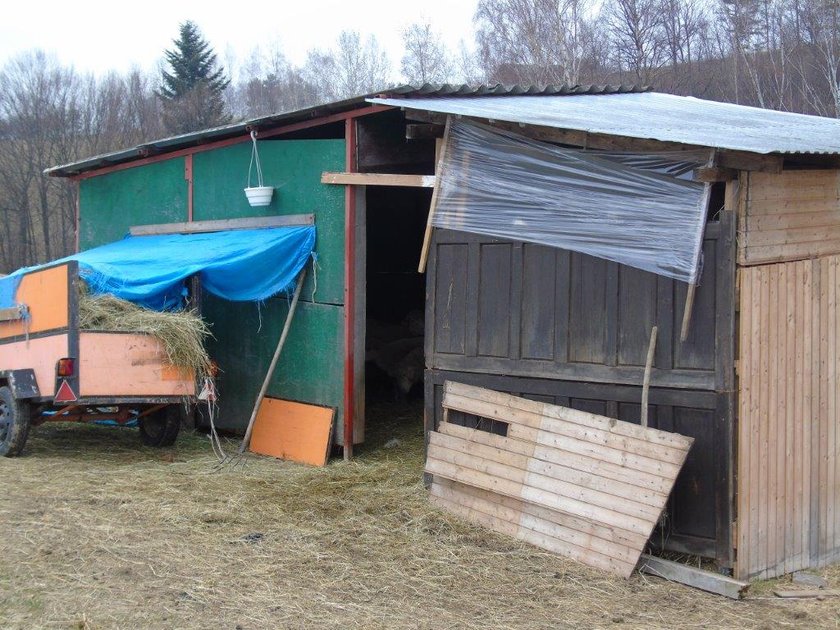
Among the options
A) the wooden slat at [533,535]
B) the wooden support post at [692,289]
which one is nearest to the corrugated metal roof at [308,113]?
the wooden support post at [692,289]

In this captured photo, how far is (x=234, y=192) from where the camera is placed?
10.5 m

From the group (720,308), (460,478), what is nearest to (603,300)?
(720,308)

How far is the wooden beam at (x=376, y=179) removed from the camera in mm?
8102

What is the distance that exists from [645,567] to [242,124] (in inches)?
241

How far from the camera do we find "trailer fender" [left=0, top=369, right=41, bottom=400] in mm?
8750

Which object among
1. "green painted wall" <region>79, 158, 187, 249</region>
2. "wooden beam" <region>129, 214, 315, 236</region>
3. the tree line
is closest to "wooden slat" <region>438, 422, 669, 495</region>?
"wooden beam" <region>129, 214, 315, 236</region>

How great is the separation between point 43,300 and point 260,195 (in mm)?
2380

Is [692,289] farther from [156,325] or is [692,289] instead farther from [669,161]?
[156,325]

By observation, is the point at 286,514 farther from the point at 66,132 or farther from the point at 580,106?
the point at 66,132

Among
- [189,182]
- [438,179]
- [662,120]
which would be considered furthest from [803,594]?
[189,182]

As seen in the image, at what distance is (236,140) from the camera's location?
34.1ft

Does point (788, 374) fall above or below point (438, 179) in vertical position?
below

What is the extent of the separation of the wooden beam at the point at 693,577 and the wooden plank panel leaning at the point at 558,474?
0.23m

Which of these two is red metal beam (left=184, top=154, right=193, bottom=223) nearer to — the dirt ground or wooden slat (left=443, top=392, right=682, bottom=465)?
the dirt ground
